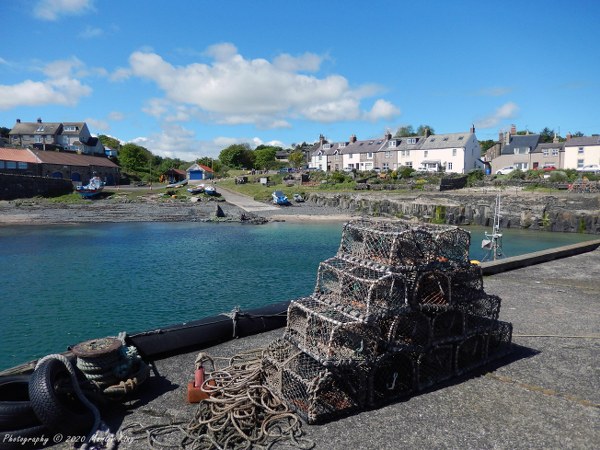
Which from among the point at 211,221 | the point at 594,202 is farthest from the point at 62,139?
the point at 594,202

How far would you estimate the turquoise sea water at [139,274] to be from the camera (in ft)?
53.3

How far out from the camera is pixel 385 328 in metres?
6.85

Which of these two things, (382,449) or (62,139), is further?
(62,139)

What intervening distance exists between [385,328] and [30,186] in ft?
237

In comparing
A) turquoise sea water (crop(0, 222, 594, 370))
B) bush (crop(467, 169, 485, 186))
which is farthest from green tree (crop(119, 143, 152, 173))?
bush (crop(467, 169, 485, 186))

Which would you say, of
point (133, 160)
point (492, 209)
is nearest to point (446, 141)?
point (492, 209)

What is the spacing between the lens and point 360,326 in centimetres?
643

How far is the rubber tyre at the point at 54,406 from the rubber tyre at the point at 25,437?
0.14m

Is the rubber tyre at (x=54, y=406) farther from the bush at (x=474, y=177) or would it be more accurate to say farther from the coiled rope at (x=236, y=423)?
the bush at (x=474, y=177)

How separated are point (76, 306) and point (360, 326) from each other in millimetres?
16173

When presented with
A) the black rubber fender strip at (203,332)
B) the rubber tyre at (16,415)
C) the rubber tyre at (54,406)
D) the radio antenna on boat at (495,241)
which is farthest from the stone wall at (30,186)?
the rubber tyre at (16,415)

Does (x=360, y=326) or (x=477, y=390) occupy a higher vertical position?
(x=360, y=326)

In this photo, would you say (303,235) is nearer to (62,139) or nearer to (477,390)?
(477,390)

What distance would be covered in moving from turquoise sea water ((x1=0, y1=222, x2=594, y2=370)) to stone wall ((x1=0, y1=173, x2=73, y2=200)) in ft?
71.0
